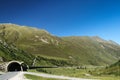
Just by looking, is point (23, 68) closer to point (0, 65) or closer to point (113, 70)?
point (0, 65)

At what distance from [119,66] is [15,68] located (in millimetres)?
71149

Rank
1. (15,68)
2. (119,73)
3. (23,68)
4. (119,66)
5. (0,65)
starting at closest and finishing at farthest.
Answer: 1. (119,73)
2. (119,66)
3. (0,65)
4. (23,68)
5. (15,68)

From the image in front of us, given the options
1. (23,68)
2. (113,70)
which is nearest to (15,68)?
(23,68)

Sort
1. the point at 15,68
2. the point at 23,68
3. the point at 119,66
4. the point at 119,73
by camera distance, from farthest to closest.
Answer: the point at 15,68, the point at 23,68, the point at 119,66, the point at 119,73

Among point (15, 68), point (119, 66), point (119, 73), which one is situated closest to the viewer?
point (119, 73)

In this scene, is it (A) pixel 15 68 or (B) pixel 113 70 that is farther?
(A) pixel 15 68

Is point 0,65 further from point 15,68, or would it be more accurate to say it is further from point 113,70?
point 113,70

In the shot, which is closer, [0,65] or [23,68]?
[0,65]

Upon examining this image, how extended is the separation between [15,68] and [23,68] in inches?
467

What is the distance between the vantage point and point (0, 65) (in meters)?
122

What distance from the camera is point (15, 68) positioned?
462ft

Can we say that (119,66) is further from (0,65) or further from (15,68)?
(15,68)

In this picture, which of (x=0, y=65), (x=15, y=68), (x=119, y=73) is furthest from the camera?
(x=15, y=68)

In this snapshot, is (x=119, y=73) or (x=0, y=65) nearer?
(x=119, y=73)
